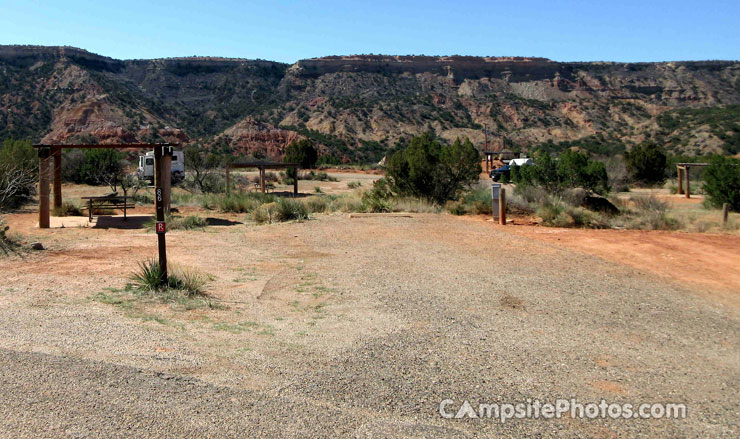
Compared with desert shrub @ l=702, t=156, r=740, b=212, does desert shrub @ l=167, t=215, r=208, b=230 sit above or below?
below

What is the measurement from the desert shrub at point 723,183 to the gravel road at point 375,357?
45.1ft

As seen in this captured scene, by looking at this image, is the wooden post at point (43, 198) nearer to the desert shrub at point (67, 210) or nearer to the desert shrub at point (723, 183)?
the desert shrub at point (67, 210)

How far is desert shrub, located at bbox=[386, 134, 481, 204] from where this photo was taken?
78.1ft

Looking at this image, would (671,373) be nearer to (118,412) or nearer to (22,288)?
(118,412)

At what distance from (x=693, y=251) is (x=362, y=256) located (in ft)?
24.3

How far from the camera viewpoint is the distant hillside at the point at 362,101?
73188mm

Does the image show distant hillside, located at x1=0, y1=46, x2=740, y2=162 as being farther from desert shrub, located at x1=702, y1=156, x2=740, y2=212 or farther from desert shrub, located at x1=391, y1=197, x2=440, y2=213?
desert shrub, located at x1=391, y1=197, x2=440, y2=213

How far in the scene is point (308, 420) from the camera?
15.9ft

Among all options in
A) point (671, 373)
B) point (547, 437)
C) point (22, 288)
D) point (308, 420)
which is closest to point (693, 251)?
point (671, 373)

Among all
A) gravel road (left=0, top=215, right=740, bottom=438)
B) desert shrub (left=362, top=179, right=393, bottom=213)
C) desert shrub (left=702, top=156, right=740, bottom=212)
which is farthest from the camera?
desert shrub (left=702, top=156, right=740, bottom=212)

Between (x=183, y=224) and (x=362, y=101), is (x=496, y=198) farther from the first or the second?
(x=362, y=101)

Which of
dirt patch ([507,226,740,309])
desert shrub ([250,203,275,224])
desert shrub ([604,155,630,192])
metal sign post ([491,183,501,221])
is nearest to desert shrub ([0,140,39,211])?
desert shrub ([250,203,275,224])

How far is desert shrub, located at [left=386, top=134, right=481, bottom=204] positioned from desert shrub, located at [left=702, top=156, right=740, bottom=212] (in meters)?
8.49

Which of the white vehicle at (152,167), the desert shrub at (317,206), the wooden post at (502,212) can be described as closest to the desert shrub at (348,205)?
the desert shrub at (317,206)
